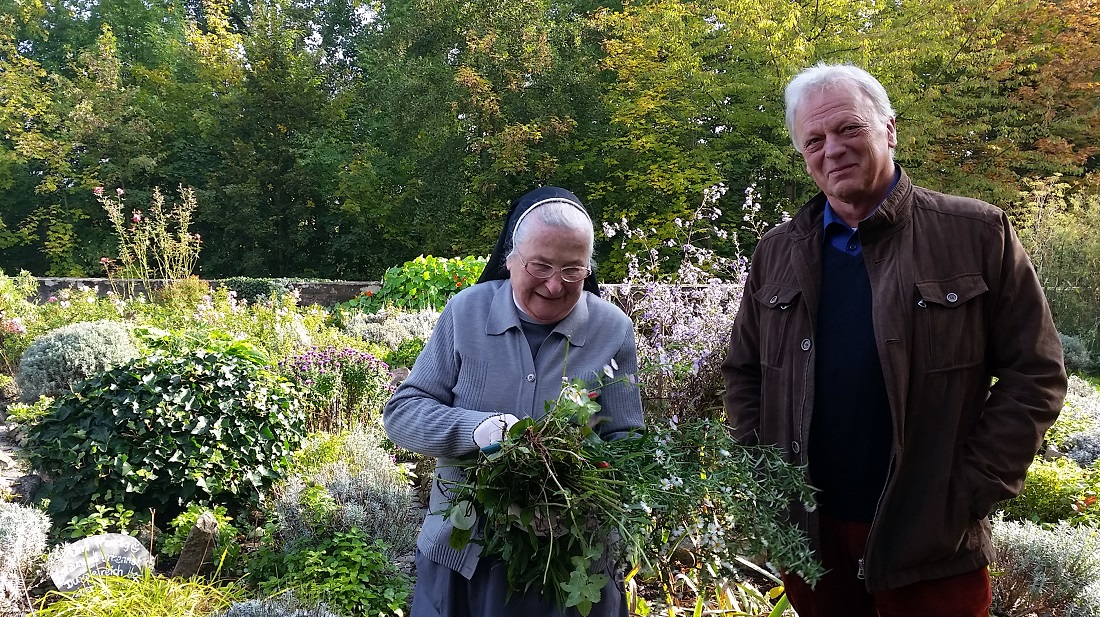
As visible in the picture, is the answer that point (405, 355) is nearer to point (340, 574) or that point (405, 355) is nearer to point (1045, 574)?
point (340, 574)

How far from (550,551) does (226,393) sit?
9.22 feet

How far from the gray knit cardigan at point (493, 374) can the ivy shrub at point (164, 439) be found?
85.7 inches

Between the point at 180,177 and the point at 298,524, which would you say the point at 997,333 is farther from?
the point at 180,177

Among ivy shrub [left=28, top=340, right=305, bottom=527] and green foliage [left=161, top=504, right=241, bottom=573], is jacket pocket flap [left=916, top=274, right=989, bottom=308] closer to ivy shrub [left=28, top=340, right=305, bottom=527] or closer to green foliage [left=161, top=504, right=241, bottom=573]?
green foliage [left=161, top=504, right=241, bottom=573]

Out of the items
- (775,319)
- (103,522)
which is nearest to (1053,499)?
(775,319)

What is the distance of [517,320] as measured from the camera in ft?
5.88

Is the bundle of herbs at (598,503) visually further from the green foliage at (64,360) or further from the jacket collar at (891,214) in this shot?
the green foliage at (64,360)

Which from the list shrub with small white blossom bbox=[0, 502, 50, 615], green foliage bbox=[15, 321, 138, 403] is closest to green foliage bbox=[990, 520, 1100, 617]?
shrub with small white blossom bbox=[0, 502, 50, 615]

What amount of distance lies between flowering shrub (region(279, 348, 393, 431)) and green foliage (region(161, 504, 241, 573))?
1.33 meters

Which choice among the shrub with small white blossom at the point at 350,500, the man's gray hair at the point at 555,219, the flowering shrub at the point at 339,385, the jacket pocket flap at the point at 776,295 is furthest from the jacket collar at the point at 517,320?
the flowering shrub at the point at 339,385

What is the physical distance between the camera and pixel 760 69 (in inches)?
541

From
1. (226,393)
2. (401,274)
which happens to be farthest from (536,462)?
(401,274)

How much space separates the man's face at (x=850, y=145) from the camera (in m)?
1.77

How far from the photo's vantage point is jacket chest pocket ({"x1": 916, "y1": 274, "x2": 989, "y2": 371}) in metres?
1.66
